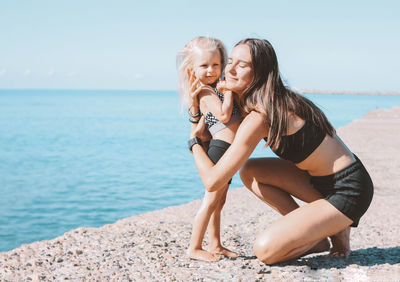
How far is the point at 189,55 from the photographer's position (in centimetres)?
398

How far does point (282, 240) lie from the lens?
11.0 feet

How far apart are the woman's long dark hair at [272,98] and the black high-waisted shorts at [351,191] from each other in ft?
1.14

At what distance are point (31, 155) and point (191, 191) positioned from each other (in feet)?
39.4

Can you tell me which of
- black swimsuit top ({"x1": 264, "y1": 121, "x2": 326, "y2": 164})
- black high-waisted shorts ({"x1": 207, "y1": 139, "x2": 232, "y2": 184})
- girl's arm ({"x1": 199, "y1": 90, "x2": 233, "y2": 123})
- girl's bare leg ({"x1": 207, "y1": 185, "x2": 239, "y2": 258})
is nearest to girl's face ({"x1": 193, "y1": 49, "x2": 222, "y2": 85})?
girl's arm ({"x1": 199, "y1": 90, "x2": 233, "y2": 123})

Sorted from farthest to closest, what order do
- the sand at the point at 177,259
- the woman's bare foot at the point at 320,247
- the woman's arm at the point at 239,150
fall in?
1. the woman's bare foot at the point at 320,247
2. the sand at the point at 177,259
3. the woman's arm at the point at 239,150

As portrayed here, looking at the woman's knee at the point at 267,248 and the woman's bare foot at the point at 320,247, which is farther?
the woman's bare foot at the point at 320,247

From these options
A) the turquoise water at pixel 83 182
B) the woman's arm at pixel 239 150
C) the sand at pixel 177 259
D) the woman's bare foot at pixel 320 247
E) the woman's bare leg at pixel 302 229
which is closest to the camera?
the woman's arm at pixel 239 150

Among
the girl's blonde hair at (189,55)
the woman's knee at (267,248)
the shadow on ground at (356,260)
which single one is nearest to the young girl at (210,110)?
the girl's blonde hair at (189,55)

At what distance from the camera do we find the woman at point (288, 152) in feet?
10.6

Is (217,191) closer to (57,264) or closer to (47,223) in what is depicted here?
(57,264)

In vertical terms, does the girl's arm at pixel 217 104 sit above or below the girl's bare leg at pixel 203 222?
above

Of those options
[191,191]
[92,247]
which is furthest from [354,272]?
[191,191]

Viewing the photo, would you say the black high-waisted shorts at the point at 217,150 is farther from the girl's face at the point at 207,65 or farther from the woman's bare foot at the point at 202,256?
the woman's bare foot at the point at 202,256

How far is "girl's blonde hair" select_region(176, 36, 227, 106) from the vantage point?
3942 mm
